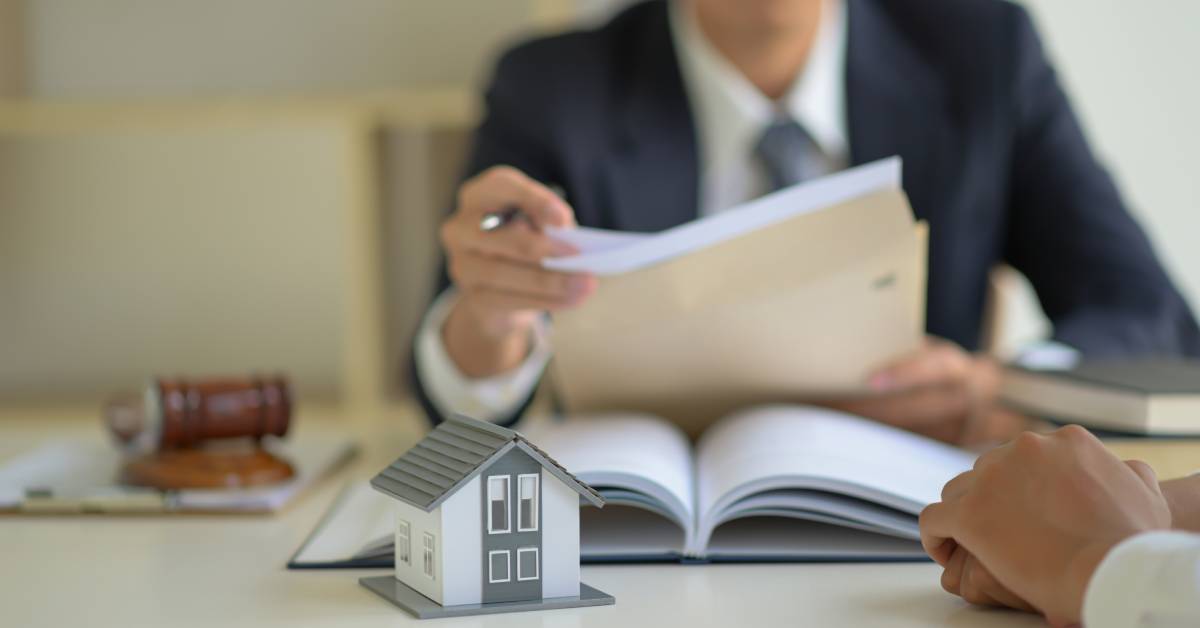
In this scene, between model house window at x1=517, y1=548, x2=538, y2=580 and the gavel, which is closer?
model house window at x1=517, y1=548, x2=538, y2=580

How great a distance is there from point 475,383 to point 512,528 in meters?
0.62

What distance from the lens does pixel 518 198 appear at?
0.90m

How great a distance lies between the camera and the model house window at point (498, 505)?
23.1 inches

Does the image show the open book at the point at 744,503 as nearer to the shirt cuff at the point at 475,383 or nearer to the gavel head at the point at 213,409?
the gavel head at the point at 213,409

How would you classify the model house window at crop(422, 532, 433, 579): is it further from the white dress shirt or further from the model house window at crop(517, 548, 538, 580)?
the white dress shirt

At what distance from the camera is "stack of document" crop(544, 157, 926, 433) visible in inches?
34.3

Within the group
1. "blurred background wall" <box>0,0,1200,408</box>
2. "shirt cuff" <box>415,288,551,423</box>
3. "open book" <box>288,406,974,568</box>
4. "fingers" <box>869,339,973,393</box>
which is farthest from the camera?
"blurred background wall" <box>0,0,1200,408</box>

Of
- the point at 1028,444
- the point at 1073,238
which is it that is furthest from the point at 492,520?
the point at 1073,238

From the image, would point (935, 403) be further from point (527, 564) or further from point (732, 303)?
point (527, 564)

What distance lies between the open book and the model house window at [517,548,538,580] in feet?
0.30

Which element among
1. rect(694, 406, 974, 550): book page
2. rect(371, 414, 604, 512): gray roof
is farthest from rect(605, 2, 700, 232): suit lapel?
rect(371, 414, 604, 512): gray roof

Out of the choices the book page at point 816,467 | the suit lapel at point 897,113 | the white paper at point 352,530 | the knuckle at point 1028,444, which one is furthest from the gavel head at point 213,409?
the suit lapel at point 897,113

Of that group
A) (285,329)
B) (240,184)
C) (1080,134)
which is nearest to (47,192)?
(240,184)

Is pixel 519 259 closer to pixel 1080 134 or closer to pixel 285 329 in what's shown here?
pixel 1080 134
